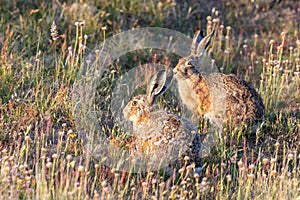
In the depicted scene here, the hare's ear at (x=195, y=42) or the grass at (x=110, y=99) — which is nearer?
the grass at (x=110, y=99)

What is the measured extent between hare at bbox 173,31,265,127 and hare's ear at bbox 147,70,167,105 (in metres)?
0.90

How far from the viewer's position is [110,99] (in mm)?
7945

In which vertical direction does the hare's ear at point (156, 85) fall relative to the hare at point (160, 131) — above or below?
above

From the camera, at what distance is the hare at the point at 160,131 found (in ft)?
20.7

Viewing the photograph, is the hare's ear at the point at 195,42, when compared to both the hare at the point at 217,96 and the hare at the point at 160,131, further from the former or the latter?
the hare at the point at 160,131

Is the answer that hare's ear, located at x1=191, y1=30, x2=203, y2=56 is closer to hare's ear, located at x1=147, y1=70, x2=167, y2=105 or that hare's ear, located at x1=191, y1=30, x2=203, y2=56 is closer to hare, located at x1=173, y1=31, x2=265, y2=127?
hare, located at x1=173, y1=31, x2=265, y2=127

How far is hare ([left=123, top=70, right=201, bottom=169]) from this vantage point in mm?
6318

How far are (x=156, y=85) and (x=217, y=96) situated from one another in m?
0.98

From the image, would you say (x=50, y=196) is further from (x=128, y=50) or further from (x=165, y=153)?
(x=128, y=50)

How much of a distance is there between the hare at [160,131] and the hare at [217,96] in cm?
90

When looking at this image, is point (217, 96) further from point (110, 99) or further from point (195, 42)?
point (110, 99)

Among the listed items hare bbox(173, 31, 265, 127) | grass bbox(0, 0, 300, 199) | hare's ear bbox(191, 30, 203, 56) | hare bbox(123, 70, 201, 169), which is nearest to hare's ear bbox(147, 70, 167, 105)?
hare bbox(123, 70, 201, 169)

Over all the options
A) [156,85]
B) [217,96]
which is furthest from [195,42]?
[156,85]

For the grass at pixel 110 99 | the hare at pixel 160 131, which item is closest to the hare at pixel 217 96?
the grass at pixel 110 99
